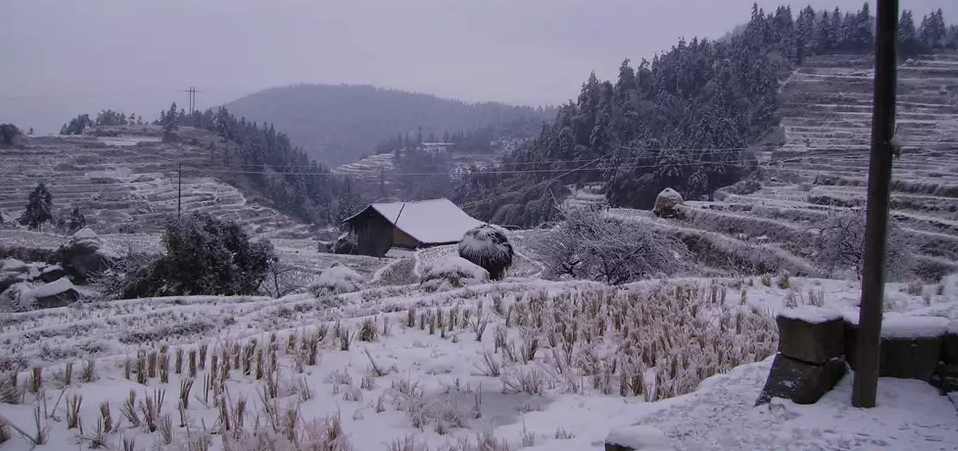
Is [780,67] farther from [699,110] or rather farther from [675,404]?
[675,404]

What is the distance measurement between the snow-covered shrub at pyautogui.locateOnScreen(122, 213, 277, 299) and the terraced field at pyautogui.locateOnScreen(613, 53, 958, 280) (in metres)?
12.1

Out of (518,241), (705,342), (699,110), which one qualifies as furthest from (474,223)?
(705,342)

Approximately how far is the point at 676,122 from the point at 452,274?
41894 mm

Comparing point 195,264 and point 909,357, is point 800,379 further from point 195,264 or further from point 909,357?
point 195,264

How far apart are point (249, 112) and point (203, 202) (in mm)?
98828

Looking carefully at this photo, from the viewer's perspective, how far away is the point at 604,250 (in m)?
14.6

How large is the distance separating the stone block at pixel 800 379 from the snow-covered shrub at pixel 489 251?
1465 cm

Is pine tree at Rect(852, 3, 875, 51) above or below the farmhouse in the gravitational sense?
above

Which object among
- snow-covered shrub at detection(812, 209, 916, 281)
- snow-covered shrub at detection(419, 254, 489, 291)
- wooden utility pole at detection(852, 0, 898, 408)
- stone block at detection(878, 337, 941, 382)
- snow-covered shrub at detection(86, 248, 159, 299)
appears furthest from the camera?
snow-covered shrub at detection(86, 248, 159, 299)

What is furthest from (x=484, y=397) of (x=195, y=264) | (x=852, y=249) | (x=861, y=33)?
(x=861, y=33)

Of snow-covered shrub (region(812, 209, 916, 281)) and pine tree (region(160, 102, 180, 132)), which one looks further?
pine tree (region(160, 102, 180, 132))

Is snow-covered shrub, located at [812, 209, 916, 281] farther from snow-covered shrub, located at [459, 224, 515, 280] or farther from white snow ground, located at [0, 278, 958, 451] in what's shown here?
Result: snow-covered shrub, located at [459, 224, 515, 280]

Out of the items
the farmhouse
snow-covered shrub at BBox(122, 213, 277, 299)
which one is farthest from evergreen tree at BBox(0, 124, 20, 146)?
snow-covered shrub at BBox(122, 213, 277, 299)

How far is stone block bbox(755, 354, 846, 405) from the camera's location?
302cm
